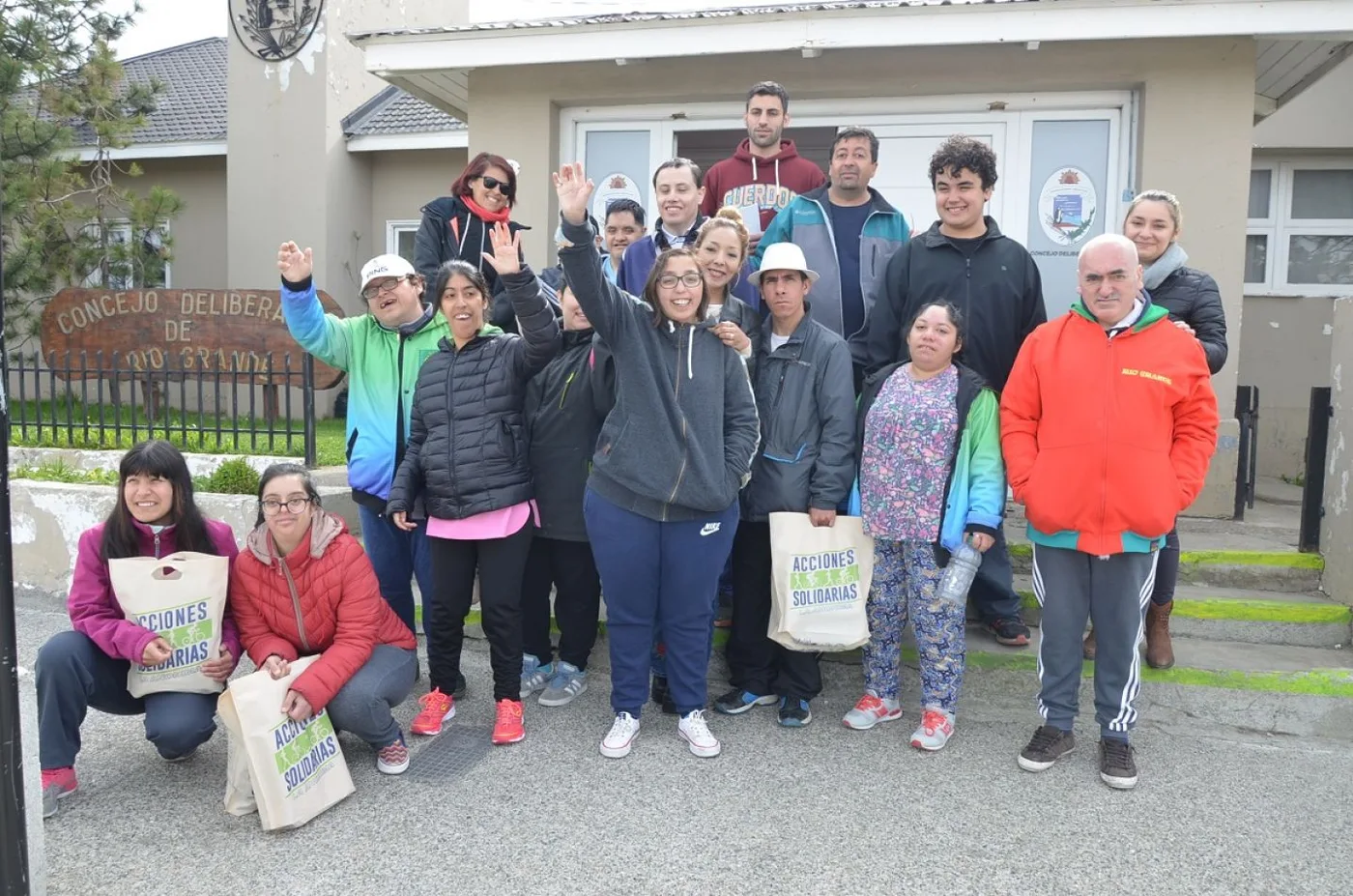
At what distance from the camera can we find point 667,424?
362cm

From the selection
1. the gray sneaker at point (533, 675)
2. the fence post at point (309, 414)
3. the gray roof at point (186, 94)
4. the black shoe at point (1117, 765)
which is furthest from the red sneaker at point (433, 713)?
the gray roof at point (186, 94)

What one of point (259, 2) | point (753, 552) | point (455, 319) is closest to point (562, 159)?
point (455, 319)

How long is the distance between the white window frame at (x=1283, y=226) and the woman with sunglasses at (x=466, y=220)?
25.8ft

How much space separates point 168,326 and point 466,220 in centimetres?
550

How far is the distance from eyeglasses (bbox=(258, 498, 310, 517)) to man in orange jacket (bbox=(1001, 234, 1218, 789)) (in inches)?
108

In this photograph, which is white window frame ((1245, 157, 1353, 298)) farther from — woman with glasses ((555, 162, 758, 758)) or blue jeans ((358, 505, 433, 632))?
blue jeans ((358, 505, 433, 632))

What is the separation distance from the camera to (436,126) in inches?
465

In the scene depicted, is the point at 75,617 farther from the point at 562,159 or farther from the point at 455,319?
the point at 562,159

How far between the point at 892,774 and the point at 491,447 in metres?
2.07

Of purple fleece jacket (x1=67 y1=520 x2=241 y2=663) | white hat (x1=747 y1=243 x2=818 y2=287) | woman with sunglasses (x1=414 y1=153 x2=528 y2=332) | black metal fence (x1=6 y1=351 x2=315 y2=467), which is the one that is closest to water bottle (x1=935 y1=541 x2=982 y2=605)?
white hat (x1=747 y1=243 x2=818 y2=287)

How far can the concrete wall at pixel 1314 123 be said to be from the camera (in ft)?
28.5

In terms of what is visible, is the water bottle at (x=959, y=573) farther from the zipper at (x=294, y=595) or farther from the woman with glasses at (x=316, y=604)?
the zipper at (x=294, y=595)

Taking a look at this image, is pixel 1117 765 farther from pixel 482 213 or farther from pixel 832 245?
pixel 482 213

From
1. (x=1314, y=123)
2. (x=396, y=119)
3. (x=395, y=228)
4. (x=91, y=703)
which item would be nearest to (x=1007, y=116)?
(x=1314, y=123)
